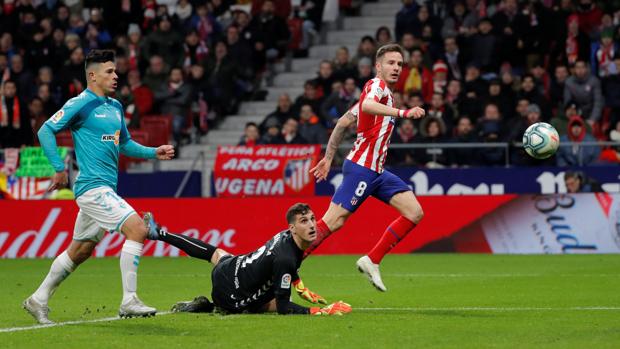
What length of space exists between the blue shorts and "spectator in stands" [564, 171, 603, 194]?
9355mm

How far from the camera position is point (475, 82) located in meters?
24.5

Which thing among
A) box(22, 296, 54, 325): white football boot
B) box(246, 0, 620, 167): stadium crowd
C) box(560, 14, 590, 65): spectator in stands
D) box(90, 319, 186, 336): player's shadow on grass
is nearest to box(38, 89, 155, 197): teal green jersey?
box(22, 296, 54, 325): white football boot

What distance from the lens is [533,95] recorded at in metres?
23.8

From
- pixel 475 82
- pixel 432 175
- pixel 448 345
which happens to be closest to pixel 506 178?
pixel 432 175

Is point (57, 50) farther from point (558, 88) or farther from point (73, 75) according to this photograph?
point (558, 88)

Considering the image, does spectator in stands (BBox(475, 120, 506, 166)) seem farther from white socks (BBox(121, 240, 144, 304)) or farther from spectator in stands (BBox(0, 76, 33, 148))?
white socks (BBox(121, 240, 144, 304))

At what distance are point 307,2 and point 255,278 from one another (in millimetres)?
19794

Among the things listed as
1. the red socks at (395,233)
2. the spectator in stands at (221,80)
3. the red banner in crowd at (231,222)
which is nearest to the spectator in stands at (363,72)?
the spectator in stands at (221,80)

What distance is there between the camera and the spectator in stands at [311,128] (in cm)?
2423

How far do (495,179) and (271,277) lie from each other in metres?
11.7

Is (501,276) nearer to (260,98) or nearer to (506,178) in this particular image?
(506,178)

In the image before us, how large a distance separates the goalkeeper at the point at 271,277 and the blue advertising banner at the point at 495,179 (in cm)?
1100

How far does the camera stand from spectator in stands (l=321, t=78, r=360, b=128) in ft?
81.6

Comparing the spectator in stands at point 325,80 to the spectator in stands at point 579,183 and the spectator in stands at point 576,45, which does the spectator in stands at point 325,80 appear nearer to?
the spectator in stands at point 576,45
